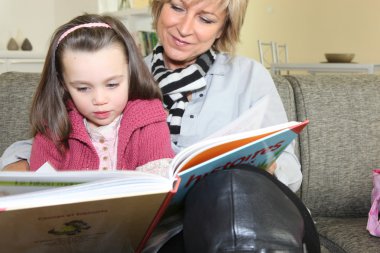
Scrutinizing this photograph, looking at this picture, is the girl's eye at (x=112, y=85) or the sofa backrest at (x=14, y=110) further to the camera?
the sofa backrest at (x=14, y=110)

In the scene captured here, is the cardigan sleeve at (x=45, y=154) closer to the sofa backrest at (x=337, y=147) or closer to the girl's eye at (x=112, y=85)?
the girl's eye at (x=112, y=85)

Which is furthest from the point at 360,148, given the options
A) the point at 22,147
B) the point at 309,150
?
the point at 22,147

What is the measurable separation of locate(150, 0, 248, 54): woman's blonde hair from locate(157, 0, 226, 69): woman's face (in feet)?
0.07

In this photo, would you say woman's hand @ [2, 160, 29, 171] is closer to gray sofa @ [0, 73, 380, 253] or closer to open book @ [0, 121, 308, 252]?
gray sofa @ [0, 73, 380, 253]

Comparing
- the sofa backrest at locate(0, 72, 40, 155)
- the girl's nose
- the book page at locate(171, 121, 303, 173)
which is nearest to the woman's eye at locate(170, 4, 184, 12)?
the girl's nose

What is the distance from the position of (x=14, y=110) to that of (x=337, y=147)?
3.32 feet

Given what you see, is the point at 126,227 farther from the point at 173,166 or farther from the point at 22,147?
the point at 22,147

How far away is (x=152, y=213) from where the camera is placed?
831 mm

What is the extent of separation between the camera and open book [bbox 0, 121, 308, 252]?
2.31ft

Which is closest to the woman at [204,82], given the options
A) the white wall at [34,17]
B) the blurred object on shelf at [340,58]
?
the blurred object on shelf at [340,58]

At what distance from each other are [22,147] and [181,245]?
0.59 metres

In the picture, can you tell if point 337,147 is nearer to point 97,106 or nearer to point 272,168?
point 272,168

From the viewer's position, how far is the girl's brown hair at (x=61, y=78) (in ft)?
3.87

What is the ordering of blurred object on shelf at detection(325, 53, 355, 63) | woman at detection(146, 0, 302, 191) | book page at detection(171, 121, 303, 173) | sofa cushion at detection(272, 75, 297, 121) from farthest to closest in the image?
1. blurred object on shelf at detection(325, 53, 355, 63)
2. sofa cushion at detection(272, 75, 297, 121)
3. woman at detection(146, 0, 302, 191)
4. book page at detection(171, 121, 303, 173)
